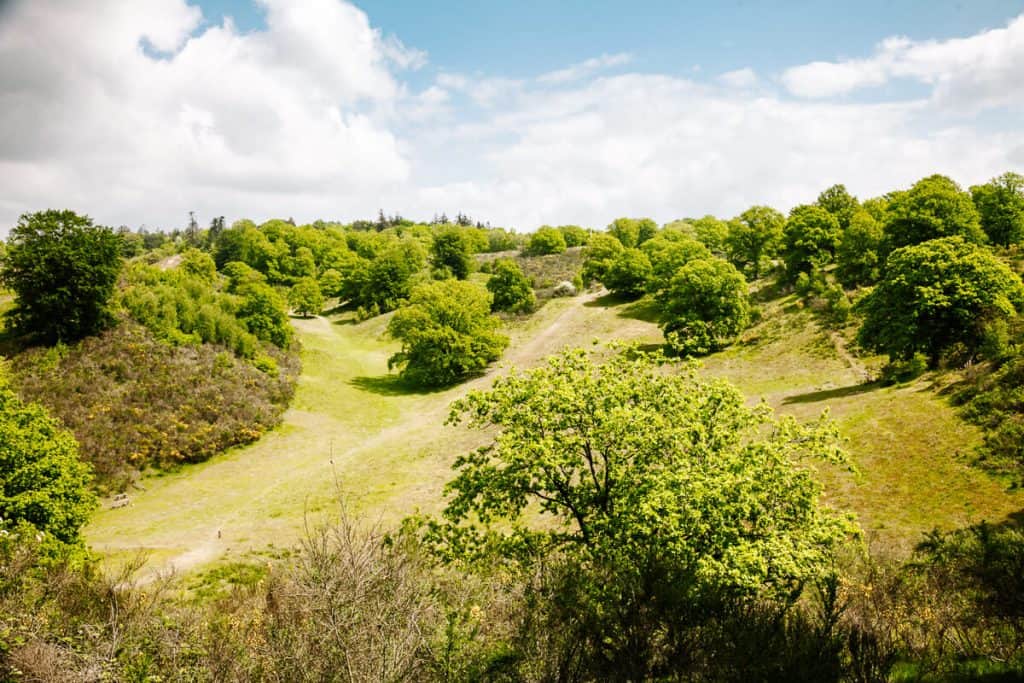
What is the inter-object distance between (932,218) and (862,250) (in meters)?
7.16

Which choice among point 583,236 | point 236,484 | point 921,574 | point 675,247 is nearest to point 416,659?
point 921,574

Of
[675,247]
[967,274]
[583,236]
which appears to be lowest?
[967,274]

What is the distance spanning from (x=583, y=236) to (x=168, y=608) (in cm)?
12679

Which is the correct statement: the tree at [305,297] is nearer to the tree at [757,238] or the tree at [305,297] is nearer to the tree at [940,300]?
the tree at [757,238]

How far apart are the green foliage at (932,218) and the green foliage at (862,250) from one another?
6.55ft

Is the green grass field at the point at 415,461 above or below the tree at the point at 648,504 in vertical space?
below

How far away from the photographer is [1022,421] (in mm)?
22297

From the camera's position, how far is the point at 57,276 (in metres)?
36.1

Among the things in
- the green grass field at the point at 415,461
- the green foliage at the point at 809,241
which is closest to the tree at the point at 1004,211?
the green foliage at the point at 809,241

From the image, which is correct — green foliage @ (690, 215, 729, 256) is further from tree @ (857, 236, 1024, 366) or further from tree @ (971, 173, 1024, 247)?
tree @ (857, 236, 1024, 366)

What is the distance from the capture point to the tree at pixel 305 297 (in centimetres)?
7975

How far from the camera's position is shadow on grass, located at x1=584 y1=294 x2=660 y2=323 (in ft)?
217

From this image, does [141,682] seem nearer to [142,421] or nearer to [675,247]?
[142,421]

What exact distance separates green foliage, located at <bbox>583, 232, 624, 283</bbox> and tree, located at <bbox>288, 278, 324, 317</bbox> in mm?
40609
